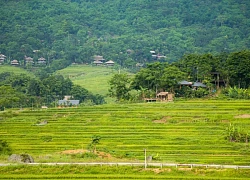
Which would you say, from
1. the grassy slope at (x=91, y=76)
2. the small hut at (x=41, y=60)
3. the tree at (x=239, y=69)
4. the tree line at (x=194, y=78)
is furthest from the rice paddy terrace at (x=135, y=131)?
the small hut at (x=41, y=60)

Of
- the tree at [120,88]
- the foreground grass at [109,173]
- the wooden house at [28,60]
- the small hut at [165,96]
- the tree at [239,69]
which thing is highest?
the wooden house at [28,60]

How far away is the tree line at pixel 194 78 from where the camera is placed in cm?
6306

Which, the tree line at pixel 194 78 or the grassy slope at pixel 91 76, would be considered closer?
the tree line at pixel 194 78

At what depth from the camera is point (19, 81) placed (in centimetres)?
7769

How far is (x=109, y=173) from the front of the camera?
3728 centimetres

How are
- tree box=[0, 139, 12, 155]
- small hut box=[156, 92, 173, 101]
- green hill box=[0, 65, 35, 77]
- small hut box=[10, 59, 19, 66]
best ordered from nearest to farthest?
tree box=[0, 139, 12, 155], small hut box=[156, 92, 173, 101], green hill box=[0, 65, 35, 77], small hut box=[10, 59, 19, 66]

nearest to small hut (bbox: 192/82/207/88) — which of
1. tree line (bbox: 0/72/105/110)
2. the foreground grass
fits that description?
tree line (bbox: 0/72/105/110)

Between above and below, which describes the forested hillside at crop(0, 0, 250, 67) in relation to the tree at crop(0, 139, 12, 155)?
above

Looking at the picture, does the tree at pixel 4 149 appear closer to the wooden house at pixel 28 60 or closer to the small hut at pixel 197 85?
the small hut at pixel 197 85

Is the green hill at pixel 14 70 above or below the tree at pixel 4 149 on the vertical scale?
above

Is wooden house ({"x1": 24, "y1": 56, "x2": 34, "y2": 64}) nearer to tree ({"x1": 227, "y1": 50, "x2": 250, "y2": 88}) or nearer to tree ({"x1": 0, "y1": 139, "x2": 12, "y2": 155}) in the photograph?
tree ({"x1": 227, "y1": 50, "x2": 250, "y2": 88})

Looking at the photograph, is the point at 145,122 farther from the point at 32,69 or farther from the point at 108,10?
the point at 108,10

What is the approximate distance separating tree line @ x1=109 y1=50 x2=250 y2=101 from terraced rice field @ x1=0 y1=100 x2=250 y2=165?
4068mm

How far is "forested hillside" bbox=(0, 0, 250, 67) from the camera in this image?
109375 millimetres
